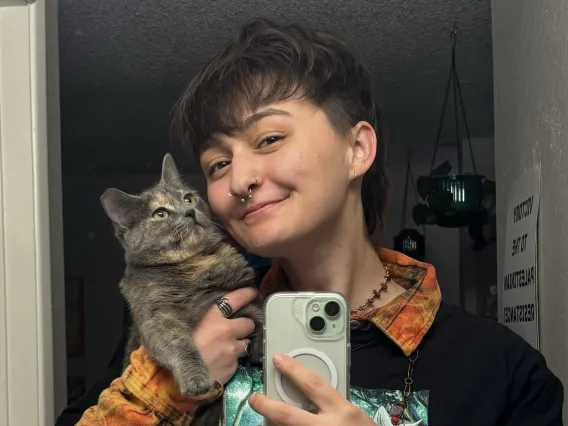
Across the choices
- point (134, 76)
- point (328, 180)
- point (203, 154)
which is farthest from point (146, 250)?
point (134, 76)

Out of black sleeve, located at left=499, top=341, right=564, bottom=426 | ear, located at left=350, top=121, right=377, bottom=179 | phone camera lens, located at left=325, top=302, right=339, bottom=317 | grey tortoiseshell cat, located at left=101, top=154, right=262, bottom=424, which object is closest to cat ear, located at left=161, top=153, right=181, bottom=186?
grey tortoiseshell cat, located at left=101, top=154, right=262, bottom=424

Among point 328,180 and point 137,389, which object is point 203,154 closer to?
point 328,180

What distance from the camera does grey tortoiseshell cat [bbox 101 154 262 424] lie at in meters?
0.76

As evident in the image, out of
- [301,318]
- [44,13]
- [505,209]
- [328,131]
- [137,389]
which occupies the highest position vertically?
[44,13]

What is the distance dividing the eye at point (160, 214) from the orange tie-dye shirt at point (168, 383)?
0.25 meters

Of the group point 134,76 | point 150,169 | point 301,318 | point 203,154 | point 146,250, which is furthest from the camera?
point 134,76

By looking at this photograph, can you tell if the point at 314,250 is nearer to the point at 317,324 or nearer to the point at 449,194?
the point at 317,324

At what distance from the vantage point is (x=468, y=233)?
1267mm

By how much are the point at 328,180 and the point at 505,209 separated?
61 centimetres

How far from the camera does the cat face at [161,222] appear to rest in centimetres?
91

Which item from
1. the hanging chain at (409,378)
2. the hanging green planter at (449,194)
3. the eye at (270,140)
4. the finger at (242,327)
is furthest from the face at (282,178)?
the hanging green planter at (449,194)

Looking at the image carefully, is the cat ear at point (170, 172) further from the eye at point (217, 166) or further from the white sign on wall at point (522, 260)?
the white sign on wall at point (522, 260)

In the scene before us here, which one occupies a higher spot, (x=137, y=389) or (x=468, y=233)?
(x=468, y=233)

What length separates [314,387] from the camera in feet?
1.89
